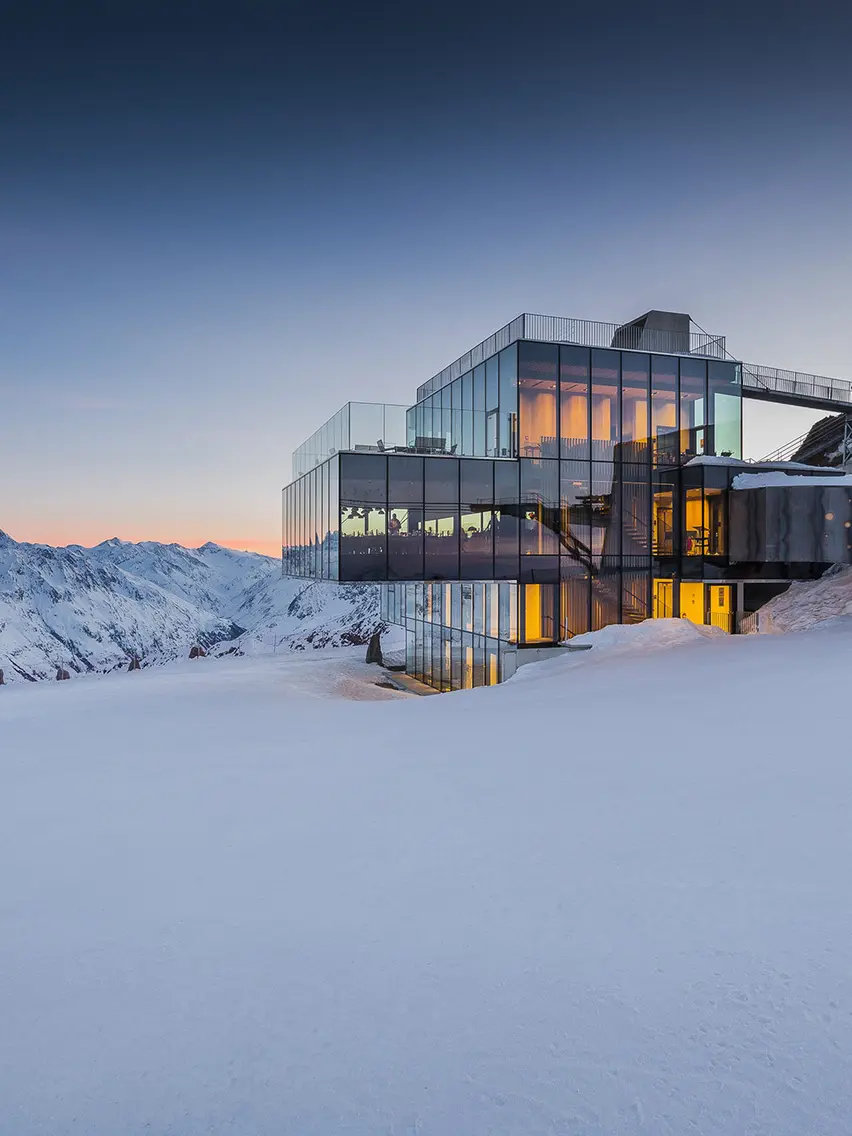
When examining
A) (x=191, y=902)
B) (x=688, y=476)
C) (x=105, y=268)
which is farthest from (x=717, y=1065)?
(x=105, y=268)

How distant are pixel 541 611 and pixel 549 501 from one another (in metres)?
4.20

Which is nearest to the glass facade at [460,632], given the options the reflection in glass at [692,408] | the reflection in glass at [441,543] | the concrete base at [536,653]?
the concrete base at [536,653]

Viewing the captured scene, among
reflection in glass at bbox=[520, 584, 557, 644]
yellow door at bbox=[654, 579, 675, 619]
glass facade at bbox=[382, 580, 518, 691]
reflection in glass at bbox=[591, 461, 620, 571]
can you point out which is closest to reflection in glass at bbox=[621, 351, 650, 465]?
reflection in glass at bbox=[591, 461, 620, 571]

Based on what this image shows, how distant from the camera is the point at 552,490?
74.4 ft

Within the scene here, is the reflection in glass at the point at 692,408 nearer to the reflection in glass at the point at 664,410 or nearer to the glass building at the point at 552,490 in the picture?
the glass building at the point at 552,490

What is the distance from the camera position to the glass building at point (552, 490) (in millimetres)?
21703

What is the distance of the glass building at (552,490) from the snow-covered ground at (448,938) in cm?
1371

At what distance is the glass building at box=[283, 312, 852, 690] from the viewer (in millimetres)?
21703

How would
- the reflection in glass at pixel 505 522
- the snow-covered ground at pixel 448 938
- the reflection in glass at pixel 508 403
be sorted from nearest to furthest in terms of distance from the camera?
the snow-covered ground at pixel 448 938 < the reflection in glass at pixel 505 522 < the reflection in glass at pixel 508 403

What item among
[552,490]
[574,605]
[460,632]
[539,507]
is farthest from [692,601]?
[460,632]

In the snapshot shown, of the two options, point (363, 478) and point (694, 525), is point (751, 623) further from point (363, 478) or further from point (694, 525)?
point (363, 478)

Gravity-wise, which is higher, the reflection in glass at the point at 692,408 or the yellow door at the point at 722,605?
the reflection in glass at the point at 692,408

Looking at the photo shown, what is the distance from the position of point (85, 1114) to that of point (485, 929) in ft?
8.15

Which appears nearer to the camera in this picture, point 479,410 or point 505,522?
point 505,522
